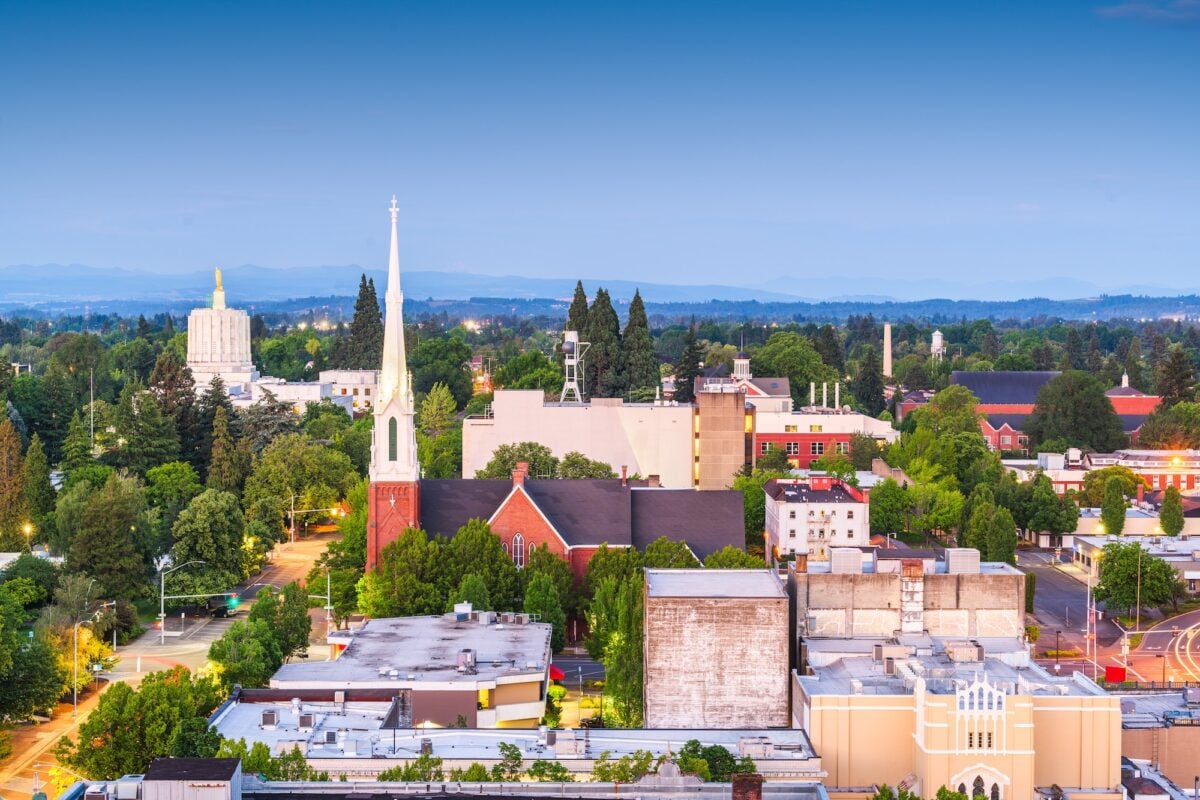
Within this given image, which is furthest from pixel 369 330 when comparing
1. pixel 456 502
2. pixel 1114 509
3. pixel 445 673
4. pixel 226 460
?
pixel 445 673

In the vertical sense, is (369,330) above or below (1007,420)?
above

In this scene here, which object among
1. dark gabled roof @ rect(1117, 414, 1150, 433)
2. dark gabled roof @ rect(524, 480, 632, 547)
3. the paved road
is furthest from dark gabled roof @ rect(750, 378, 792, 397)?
dark gabled roof @ rect(524, 480, 632, 547)

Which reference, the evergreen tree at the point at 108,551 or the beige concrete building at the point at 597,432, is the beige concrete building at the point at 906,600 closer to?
the evergreen tree at the point at 108,551

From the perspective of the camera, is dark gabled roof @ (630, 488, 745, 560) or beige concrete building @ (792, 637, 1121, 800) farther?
dark gabled roof @ (630, 488, 745, 560)

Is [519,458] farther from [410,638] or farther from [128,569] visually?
[410,638]

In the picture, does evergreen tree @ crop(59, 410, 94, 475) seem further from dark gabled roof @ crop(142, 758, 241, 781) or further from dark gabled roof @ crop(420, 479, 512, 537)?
dark gabled roof @ crop(142, 758, 241, 781)

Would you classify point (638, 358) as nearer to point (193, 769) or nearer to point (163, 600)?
point (163, 600)
